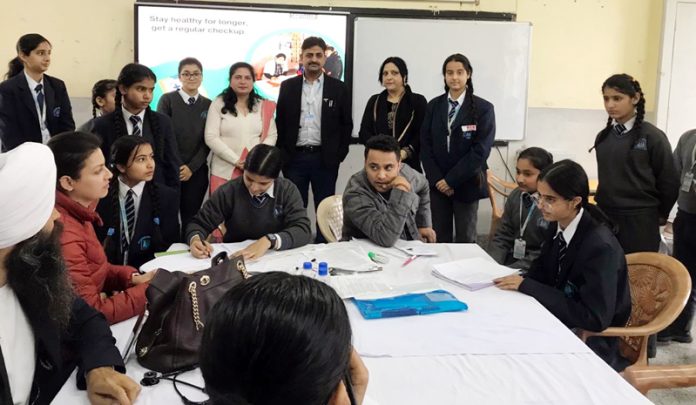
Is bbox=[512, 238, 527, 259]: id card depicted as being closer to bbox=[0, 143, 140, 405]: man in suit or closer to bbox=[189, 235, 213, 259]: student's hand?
bbox=[189, 235, 213, 259]: student's hand

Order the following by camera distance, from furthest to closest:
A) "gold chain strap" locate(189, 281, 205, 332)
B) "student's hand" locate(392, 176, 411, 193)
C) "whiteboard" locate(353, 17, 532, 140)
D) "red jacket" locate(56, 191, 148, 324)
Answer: "whiteboard" locate(353, 17, 532, 140) < "student's hand" locate(392, 176, 411, 193) < "red jacket" locate(56, 191, 148, 324) < "gold chain strap" locate(189, 281, 205, 332)

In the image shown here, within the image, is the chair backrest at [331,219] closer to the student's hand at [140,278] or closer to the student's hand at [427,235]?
the student's hand at [427,235]

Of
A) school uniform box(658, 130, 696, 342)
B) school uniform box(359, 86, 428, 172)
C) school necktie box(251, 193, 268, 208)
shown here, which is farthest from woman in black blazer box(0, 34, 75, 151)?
school uniform box(658, 130, 696, 342)

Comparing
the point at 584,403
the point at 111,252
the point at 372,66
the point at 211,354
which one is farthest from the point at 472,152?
the point at 211,354

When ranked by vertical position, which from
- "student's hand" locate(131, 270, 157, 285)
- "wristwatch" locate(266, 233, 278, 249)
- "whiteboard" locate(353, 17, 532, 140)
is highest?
"whiteboard" locate(353, 17, 532, 140)

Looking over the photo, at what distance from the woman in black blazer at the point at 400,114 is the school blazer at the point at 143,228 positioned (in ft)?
5.18

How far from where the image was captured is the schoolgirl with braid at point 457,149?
11.8ft

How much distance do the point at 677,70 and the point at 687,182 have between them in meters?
2.18

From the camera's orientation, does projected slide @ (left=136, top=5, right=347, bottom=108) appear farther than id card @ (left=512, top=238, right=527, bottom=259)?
Yes

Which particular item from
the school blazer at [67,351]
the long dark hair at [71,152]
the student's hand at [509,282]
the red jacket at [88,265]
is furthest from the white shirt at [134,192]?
the student's hand at [509,282]

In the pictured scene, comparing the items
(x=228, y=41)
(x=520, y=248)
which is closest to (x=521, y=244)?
(x=520, y=248)

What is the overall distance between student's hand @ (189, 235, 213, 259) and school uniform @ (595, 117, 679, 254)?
2029mm

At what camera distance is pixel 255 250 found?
95.7 inches

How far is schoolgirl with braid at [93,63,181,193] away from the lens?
3062 millimetres
